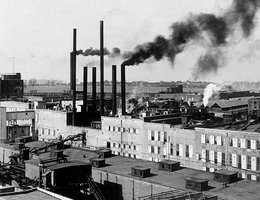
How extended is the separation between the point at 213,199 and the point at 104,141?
4434 cm

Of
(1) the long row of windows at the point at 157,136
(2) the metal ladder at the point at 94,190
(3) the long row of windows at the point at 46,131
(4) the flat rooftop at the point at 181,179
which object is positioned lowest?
(2) the metal ladder at the point at 94,190

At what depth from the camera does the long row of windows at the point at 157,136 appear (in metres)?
64.9

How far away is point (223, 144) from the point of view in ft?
185

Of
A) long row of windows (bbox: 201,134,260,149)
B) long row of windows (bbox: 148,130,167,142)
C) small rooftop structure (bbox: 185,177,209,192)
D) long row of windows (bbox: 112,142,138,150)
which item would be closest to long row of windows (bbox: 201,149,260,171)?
long row of windows (bbox: 201,134,260,149)

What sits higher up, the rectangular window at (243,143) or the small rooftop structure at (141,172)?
the rectangular window at (243,143)

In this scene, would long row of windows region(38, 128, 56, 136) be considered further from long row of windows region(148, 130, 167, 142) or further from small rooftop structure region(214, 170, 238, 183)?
small rooftop structure region(214, 170, 238, 183)

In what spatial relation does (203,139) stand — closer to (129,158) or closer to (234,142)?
(234,142)

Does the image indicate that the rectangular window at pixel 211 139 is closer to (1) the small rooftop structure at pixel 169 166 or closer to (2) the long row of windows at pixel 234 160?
(2) the long row of windows at pixel 234 160

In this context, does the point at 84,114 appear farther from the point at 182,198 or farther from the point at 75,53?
the point at 182,198

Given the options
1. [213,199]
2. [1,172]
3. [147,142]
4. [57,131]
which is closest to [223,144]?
[147,142]

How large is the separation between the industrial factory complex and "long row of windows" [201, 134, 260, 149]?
129 mm

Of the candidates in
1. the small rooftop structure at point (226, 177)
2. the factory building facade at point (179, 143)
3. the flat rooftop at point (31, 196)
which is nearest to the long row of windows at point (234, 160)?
the factory building facade at point (179, 143)

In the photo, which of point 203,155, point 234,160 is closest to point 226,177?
point 234,160

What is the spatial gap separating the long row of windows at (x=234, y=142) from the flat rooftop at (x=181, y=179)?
11.5 meters
